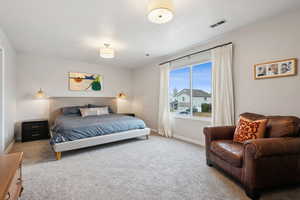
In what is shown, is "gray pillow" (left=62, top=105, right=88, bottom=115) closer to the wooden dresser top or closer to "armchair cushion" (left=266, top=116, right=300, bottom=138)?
Answer: the wooden dresser top

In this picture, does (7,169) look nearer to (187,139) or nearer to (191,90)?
(187,139)

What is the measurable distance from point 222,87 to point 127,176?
241 centimetres

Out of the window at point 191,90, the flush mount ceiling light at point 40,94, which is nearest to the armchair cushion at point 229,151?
the window at point 191,90

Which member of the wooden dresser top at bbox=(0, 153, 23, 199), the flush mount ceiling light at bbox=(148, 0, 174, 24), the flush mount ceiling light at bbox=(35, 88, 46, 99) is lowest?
the wooden dresser top at bbox=(0, 153, 23, 199)

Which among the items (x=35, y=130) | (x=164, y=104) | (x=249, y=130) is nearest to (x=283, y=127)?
(x=249, y=130)

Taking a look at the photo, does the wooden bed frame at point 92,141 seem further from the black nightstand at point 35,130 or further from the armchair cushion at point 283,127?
the armchair cushion at point 283,127

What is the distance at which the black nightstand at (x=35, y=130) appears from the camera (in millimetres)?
3760

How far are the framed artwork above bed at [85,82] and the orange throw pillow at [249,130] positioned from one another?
461 cm

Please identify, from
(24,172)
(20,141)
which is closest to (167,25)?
(24,172)

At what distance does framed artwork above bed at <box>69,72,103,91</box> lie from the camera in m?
4.77

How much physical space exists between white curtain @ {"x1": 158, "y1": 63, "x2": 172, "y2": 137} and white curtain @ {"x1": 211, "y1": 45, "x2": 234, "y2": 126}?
1416 millimetres

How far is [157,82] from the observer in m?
4.73

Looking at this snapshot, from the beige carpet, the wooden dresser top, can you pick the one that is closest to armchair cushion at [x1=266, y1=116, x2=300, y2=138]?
the beige carpet

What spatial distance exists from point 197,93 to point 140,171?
2.37 meters
